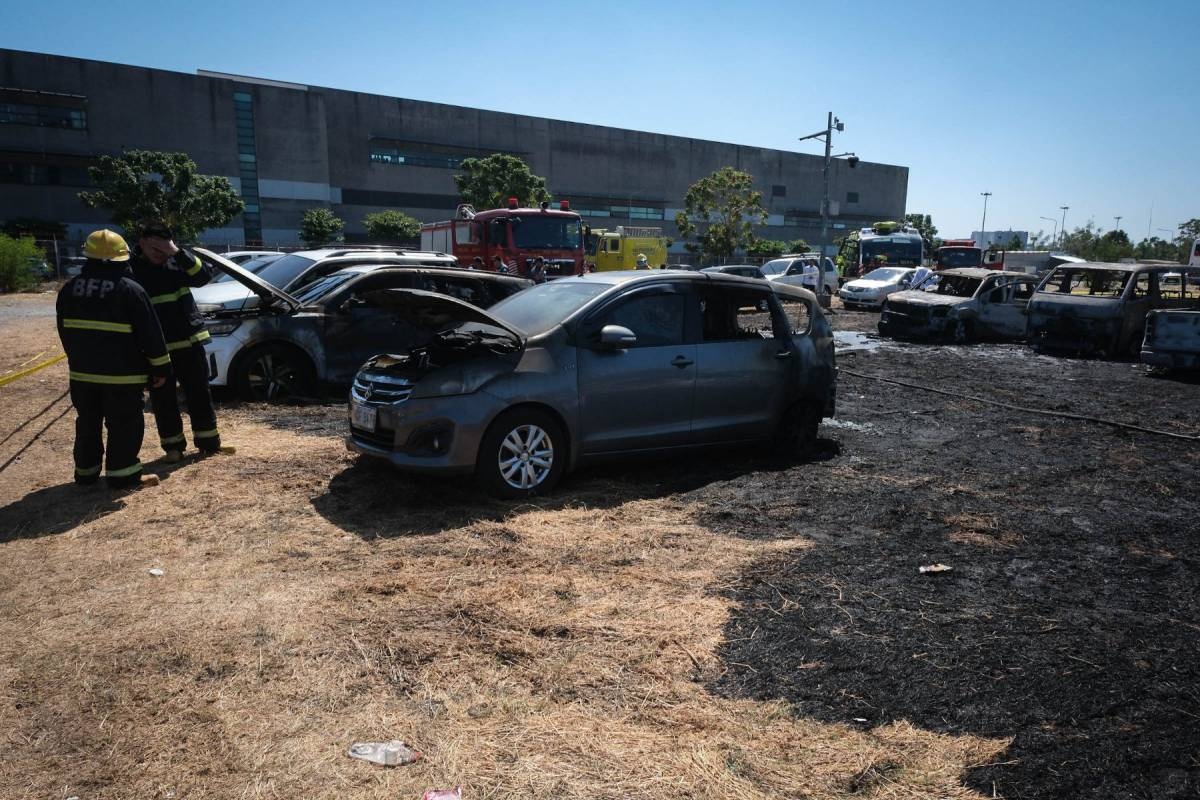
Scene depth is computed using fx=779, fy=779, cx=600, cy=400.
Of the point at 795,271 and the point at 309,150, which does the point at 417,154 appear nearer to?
the point at 309,150

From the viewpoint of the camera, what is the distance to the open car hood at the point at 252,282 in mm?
7259

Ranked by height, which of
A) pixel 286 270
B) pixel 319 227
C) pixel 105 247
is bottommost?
pixel 286 270

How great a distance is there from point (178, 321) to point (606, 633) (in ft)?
16.3

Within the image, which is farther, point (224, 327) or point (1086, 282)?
point (1086, 282)

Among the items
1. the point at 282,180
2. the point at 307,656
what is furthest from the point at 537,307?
the point at 282,180

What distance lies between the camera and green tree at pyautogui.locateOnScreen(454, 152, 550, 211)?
5275cm

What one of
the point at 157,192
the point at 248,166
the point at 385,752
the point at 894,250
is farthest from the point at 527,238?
the point at 248,166

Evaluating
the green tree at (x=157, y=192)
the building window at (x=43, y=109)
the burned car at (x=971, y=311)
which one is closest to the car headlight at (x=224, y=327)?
the burned car at (x=971, y=311)

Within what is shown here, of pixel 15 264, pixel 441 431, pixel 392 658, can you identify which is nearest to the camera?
pixel 392 658

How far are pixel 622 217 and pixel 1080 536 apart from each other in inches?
2724

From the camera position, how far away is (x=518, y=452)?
18.3 ft

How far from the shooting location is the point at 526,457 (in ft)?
18.4

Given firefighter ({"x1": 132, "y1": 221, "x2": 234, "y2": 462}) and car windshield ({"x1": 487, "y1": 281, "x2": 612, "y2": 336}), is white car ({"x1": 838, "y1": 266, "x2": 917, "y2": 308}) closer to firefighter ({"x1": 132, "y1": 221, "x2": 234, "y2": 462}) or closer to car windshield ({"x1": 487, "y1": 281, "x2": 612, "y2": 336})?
car windshield ({"x1": 487, "y1": 281, "x2": 612, "y2": 336})

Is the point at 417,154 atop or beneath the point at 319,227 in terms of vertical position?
atop
